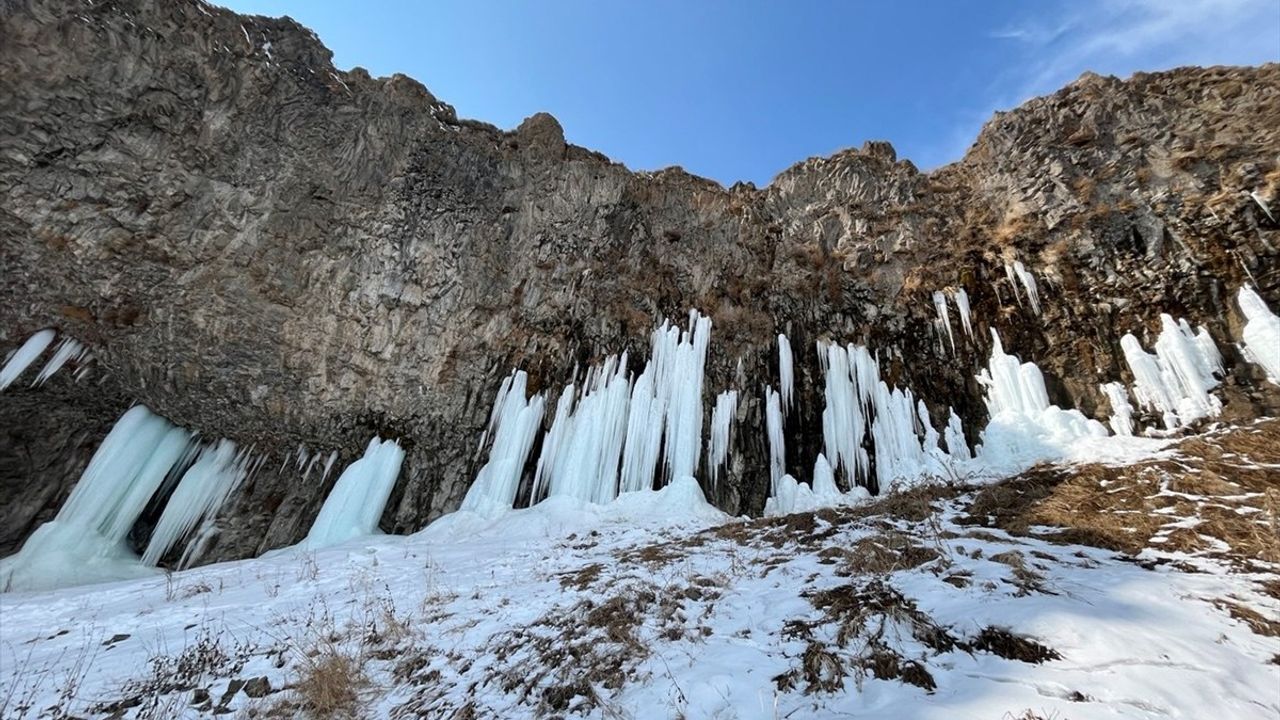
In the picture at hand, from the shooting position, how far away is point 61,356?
47.9ft

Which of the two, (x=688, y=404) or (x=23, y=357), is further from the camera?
(x=688, y=404)

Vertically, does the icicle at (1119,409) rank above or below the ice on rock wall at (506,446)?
above

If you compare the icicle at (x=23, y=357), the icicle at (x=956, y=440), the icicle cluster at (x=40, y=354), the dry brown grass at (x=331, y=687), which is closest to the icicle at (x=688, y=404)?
the icicle at (x=956, y=440)

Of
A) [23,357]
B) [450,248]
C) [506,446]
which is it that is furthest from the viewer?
[450,248]

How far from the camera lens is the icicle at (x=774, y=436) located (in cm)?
1662

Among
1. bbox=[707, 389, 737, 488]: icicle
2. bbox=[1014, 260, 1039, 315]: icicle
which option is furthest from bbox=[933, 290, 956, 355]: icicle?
bbox=[707, 389, 737, 488]: icicle

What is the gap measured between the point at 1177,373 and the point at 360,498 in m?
23.4

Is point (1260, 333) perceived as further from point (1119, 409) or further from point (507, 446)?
point (507, 446)

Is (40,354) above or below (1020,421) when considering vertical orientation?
below

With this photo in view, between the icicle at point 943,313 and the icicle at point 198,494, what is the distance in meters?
23.2

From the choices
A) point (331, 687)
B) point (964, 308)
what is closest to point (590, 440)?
point (331, 687)

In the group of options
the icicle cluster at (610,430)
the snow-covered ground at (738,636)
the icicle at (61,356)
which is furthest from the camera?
the icicle cluster at (610,430)

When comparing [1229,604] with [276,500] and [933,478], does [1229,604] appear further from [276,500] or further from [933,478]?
[276,500]

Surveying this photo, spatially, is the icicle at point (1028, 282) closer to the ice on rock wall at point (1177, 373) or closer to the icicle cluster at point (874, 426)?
the ice on rock wall at point (1177, 373)
